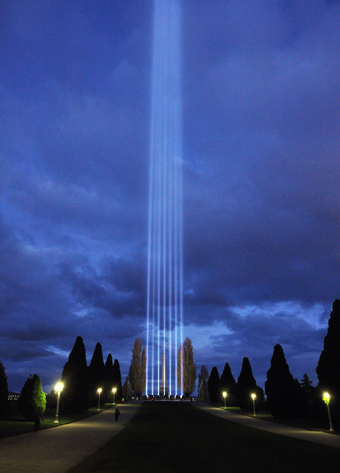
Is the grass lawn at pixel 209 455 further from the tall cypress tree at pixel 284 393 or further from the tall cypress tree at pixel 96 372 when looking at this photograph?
the tall cypress tree at pixel 96 372

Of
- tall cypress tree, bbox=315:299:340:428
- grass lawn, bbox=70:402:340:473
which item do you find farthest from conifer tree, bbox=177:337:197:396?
grass lawn, bbox=70:402:340:473

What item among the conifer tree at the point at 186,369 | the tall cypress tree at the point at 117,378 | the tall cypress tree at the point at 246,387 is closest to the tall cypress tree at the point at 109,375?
the tall cypress tree at the point at 117,378

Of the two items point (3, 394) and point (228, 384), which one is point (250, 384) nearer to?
point (228, 384)

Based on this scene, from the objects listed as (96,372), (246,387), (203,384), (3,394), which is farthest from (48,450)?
(203,384)

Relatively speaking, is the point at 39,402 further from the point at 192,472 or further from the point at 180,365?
the point at 180,365

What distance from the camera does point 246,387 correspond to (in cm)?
4628

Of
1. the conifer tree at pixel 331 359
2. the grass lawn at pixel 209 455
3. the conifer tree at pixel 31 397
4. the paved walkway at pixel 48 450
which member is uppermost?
the conifer tree at pixel 331 359

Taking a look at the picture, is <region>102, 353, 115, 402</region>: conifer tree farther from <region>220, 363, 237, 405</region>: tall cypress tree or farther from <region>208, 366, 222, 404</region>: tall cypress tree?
<region>220, 363, 237, 405</region>: tall cypress tree

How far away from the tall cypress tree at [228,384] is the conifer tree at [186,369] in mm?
32451

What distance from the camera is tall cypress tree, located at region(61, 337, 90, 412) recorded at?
123 feet

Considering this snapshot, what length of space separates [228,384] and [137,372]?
126 feet

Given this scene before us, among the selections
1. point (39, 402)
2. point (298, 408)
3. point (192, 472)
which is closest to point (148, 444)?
point (192, 472)

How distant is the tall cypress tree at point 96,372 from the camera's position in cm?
5050

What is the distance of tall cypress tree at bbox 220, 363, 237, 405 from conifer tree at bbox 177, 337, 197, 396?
3245cm
